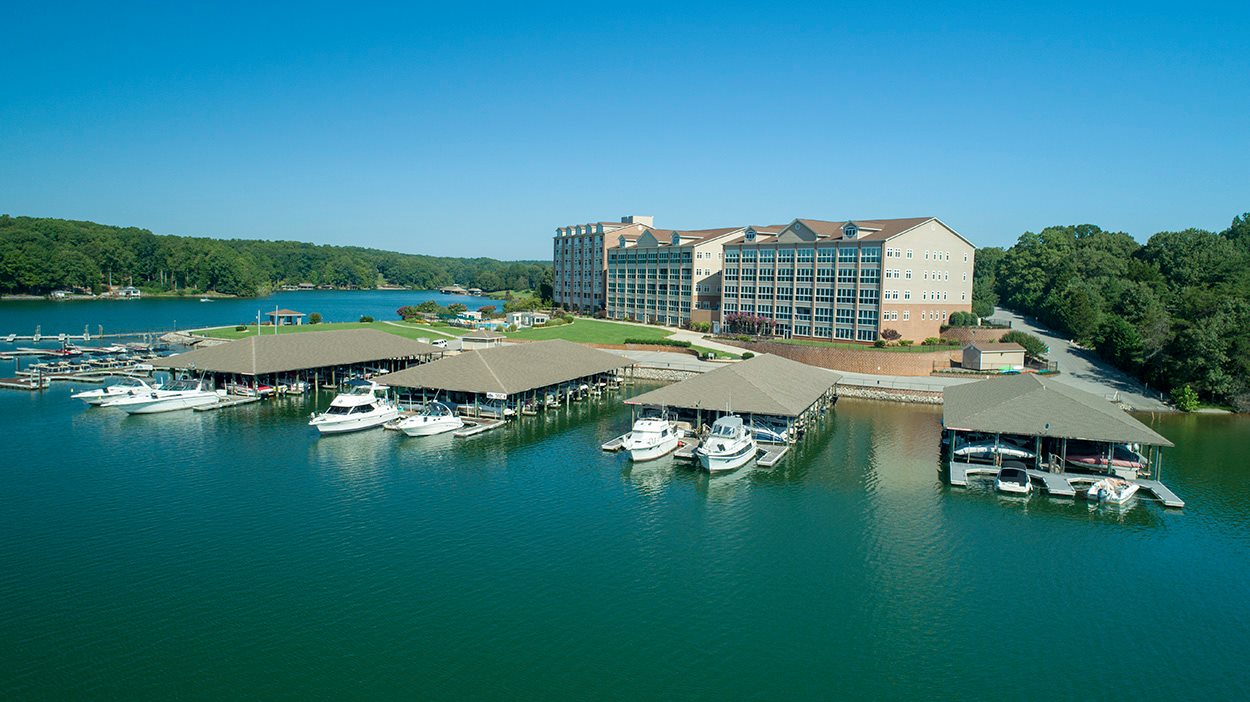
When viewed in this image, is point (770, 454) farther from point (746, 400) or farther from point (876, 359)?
point (876, 359)

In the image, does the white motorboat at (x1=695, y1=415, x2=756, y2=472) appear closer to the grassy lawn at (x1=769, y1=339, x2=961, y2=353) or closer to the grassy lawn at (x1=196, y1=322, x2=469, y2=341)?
the grassy lawn at (x1=769, y1=339, x2=961, y2=353)

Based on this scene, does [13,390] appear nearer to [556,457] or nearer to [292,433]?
[292,433]

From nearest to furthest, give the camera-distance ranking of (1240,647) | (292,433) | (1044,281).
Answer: (1240,647), (292,433), (1044,281)

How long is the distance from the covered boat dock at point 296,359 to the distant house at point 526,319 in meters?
29.9

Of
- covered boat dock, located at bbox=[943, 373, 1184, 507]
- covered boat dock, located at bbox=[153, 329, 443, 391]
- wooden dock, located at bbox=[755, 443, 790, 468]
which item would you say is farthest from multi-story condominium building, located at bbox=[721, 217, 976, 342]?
covered boat dock, located at bbox=[153, 329, 443, 391]

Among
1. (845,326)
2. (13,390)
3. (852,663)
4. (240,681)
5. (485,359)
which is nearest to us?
(240,681)

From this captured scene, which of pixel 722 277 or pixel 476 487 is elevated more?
pixel 722 277

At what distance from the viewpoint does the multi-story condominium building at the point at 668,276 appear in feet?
297

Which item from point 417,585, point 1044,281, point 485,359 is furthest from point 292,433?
point 1044,281

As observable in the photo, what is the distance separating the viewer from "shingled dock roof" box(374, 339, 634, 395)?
4438 centimetres

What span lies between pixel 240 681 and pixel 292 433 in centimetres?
2501

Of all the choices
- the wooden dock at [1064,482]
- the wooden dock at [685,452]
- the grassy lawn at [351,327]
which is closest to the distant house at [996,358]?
the wooden dock at [1064,482]

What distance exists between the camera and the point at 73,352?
6362cm

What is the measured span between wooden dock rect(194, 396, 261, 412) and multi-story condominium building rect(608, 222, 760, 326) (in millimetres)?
52360
